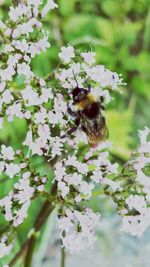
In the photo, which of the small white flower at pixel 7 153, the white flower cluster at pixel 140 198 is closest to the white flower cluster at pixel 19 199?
the small white flower at pixel 7 153

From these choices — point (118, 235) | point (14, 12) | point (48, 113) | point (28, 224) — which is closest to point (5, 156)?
point (48, 113)

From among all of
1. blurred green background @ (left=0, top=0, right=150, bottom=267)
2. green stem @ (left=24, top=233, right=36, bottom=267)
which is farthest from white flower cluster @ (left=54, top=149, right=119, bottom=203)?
blurred green background @ (left=0, top=0, right=150, bottom=267)

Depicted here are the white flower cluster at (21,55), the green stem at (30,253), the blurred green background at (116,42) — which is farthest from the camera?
the blurred green background at (116,42)

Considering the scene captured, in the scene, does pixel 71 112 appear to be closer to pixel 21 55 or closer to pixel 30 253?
pixel 21 55

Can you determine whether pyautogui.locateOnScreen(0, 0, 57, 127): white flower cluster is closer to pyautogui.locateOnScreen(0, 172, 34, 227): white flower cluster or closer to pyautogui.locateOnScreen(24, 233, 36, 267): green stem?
pyautogui.locateOnScreen(0, 172, 34, 227): white flower cluster

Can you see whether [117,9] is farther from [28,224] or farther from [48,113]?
[48,113]

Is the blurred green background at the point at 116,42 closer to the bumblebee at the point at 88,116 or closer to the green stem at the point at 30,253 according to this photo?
the green stem at the point at 30,253
